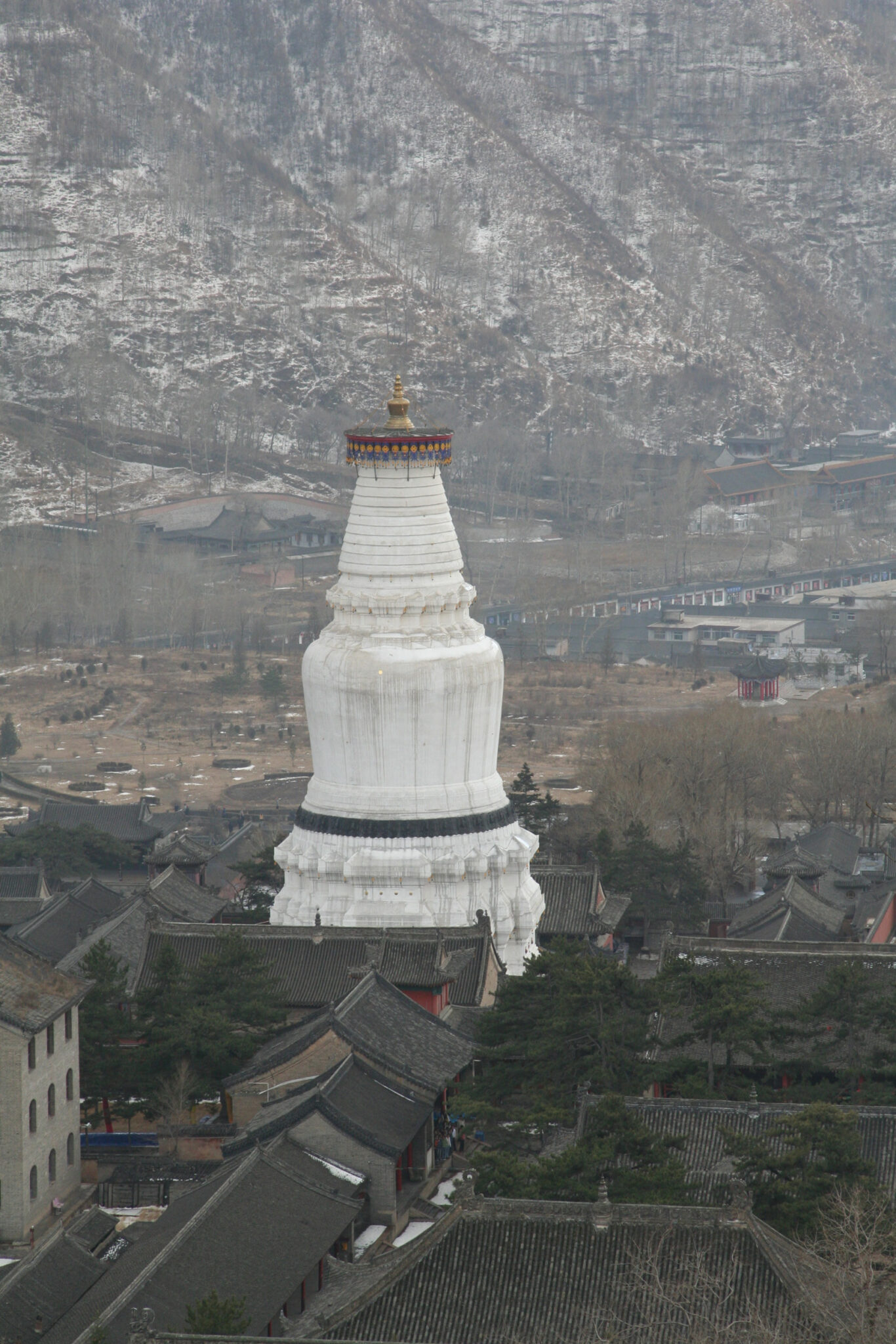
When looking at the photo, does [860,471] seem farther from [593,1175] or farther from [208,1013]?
[593,1175]

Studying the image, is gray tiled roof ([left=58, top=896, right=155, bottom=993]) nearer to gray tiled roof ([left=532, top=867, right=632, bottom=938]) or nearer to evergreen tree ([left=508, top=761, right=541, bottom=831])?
gray tiled roof ([left=532, top=867, right=632, bottom=938])

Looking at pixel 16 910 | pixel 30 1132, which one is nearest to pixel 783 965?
pixel 30 1132

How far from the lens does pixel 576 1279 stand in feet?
76.9

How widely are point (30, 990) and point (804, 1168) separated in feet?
38.1

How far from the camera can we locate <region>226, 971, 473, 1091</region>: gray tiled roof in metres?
32.0

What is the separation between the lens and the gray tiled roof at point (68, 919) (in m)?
44.8

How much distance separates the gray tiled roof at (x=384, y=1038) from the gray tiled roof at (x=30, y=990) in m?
2.62

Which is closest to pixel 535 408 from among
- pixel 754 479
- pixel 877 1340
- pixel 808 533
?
pixel 754 479

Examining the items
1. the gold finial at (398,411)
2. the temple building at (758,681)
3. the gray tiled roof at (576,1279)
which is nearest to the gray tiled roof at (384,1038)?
the gray tiled roof at (576,1279)

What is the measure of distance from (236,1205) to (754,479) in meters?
127

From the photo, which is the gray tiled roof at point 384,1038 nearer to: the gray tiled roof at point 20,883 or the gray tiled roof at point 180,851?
the gray tiled roof at point 180,851

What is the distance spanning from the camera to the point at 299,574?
390 ft

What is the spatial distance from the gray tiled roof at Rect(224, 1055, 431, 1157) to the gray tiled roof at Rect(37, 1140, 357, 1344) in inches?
32.0

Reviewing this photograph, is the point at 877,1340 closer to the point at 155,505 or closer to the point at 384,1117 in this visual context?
the point at 384,1117
